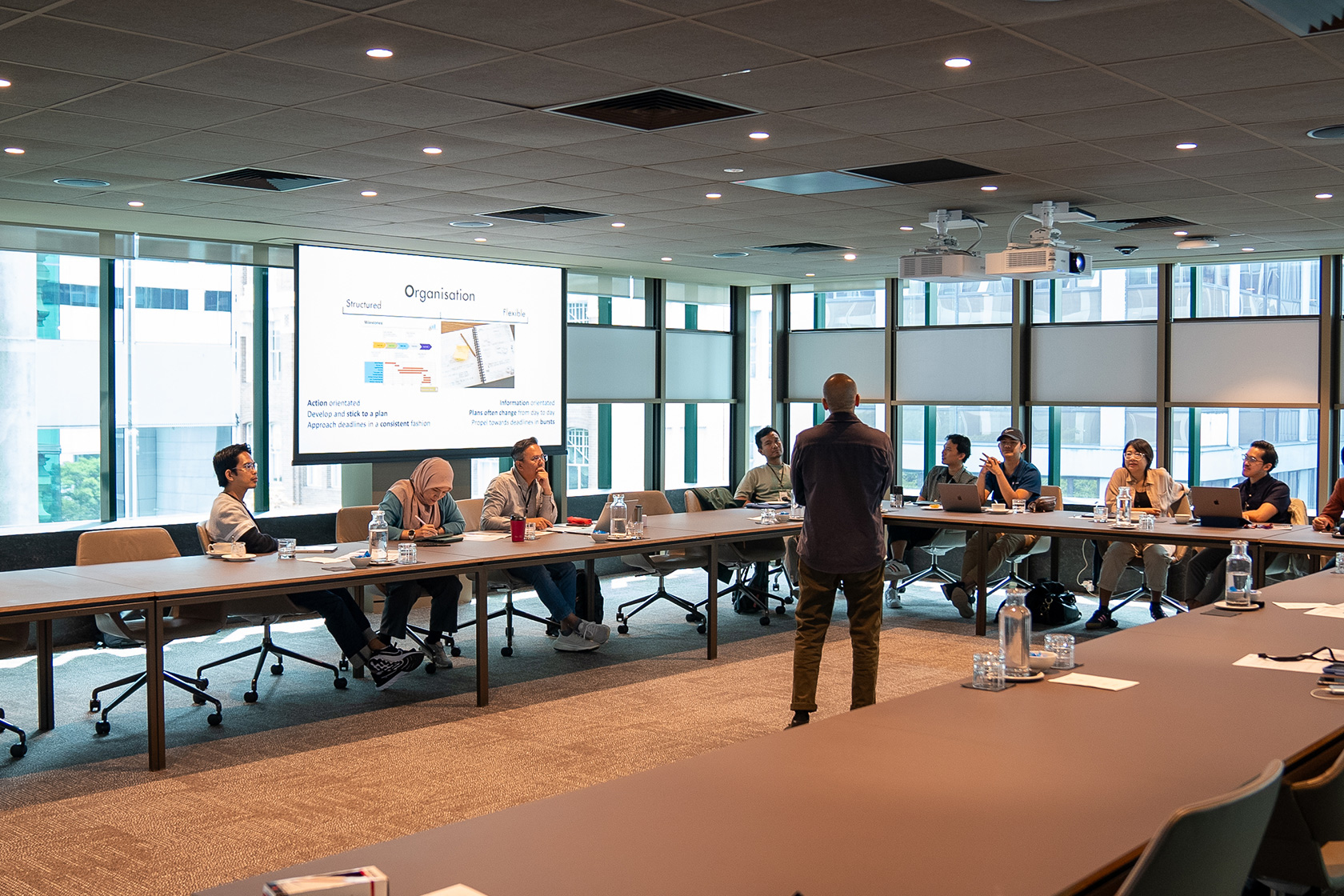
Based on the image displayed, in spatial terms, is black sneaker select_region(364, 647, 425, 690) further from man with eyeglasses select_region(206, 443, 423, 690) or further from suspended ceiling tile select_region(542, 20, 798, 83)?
suspended ceiling tile select_region(542, 20, 798, 83)

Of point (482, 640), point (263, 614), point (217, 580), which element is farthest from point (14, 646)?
point (482, 640)

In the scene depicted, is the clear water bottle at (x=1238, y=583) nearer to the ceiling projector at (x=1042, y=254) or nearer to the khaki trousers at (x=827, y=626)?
the khaki trousers at (x=827, y=626)

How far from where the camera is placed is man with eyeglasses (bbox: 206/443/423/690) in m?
5.84

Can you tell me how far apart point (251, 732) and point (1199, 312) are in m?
8.22

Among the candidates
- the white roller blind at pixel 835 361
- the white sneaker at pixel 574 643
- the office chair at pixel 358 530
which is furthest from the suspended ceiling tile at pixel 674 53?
the white roller blind at pixel 835 361

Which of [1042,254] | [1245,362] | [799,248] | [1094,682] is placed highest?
[799,248]

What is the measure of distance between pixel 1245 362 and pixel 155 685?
337 inches

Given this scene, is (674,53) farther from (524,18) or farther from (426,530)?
(426,530)

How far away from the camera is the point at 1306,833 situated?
2453 millimetres

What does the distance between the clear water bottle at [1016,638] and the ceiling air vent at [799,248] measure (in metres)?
6.17

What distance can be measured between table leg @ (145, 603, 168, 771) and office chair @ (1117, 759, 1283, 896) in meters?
3.99

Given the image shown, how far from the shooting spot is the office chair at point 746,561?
811 centimetres

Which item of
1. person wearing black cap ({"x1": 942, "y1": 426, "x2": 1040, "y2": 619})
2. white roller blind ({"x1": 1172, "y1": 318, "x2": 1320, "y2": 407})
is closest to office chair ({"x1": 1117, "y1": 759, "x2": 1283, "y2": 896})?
person wearing black cap ({"x1": 942, "y1": 426, "x2": 1040, "y2": 619})

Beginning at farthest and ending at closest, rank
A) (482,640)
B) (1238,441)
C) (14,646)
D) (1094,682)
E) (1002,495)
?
(1238,441), (1002,495), (482,640), (14,646), (1094,682)
